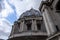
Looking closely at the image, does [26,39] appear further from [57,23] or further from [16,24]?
[57,23]

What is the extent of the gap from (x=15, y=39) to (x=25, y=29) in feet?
10.5

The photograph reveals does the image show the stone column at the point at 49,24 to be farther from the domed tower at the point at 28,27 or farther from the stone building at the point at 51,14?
the domed tower at the point at 28,27

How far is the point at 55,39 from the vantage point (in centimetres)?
1028

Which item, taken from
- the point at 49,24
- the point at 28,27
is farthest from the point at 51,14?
the point at 28,27

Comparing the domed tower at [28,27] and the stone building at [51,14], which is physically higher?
the domed tower at [28,27]

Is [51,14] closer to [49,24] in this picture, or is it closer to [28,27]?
[49,24]

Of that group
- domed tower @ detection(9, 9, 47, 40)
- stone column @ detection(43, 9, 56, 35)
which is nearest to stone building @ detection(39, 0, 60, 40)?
stone column @ detection(43, 9, 56, 35)

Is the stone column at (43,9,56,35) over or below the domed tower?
below

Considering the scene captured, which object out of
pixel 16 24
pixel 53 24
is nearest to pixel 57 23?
pixel 53 24

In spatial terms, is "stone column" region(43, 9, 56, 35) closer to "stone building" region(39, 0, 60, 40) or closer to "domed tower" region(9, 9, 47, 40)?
"stone building" region(39, 0, 60, 40)

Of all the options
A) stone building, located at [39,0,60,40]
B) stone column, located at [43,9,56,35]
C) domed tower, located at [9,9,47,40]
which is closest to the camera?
stone column, located at [43,9,56,35]

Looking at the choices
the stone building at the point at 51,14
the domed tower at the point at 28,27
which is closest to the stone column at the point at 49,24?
the stone building at the point at 51,14

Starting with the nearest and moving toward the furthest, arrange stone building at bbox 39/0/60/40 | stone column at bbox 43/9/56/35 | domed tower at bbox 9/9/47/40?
stone column at bbox 43/9/56/35
stone building at bbox 39/0/60/40
domed tower at bbox 9/9/47/40

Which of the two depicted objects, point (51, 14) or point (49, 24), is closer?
point (49, 24)
